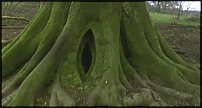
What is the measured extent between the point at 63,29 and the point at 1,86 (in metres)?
1.76

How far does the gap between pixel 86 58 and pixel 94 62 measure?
1.62 feet

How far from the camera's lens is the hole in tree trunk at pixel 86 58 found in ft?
28.3

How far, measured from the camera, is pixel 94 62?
27.1 ft

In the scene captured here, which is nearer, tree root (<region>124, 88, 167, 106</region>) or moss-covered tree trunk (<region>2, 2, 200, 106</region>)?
tree root (<region>124, 88, 167, 106</region>)

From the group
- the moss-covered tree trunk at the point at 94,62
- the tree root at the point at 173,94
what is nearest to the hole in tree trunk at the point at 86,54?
the moss-covered tree trunk at the point at 94,62

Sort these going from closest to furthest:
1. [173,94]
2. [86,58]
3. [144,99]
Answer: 1. [144,99]
2. [173,94]
3. [86,58]

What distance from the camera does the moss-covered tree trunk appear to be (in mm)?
7660

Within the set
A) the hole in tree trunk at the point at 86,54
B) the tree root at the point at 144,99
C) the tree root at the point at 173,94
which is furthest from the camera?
the hole in tree trunk at the point at 86,54

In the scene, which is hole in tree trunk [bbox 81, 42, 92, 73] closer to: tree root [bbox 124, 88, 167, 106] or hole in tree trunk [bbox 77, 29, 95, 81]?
hole in tree trunk [bbox 77, 29, 95, 81]

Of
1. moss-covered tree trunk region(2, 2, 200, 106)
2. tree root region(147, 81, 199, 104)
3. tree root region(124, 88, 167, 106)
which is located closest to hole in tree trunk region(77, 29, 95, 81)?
moss-covered tree trunk region(2, 2, 200, 106)

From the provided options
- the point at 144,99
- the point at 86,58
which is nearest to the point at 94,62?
the point at 86,58

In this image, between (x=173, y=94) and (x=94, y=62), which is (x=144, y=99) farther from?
(x=94, y=62)

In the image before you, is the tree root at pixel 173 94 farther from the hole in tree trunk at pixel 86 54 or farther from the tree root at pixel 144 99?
the hole in tree trunk at pixel 86 54

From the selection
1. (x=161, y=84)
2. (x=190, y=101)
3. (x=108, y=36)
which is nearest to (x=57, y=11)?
(x=108, y=36)
